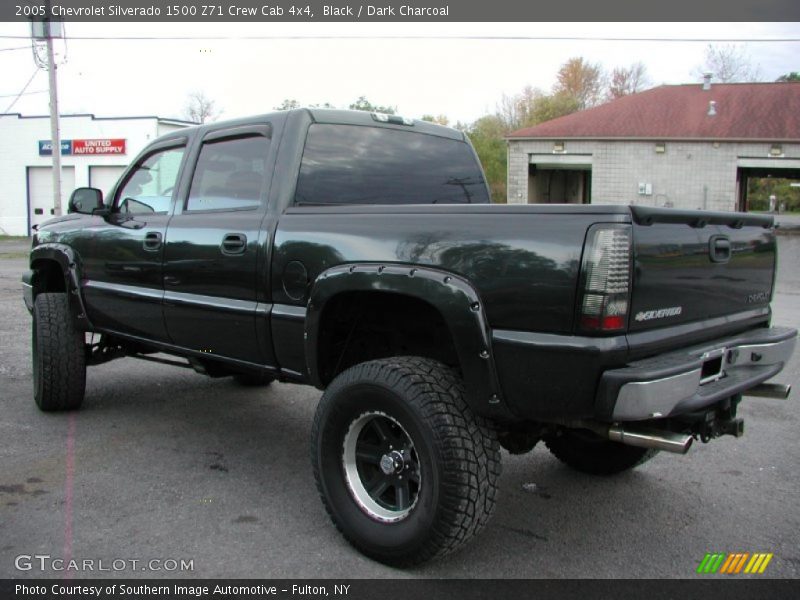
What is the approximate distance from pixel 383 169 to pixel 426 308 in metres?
1.31

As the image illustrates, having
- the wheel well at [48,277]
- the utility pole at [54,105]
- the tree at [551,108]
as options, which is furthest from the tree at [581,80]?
the wheel well at [48,277]

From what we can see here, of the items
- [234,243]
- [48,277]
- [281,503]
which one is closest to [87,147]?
[48,277]

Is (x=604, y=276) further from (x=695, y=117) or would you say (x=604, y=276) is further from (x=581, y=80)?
(x=581, y=80)

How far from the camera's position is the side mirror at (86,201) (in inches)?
199

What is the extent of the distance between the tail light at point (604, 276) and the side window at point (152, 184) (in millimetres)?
2902

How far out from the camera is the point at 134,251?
4.66 m

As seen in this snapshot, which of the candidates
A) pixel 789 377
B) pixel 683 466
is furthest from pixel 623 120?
pixel 683 466

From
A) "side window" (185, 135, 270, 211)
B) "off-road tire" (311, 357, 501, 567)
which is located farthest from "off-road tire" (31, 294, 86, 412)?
"off-road tire" (311, 357, 501, 567)

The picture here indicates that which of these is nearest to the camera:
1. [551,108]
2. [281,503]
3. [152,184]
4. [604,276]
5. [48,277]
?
[604,276]

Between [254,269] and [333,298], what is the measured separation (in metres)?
0.61

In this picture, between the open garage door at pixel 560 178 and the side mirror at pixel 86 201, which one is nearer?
the side mirror at pixel 86 201

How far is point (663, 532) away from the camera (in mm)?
3613
